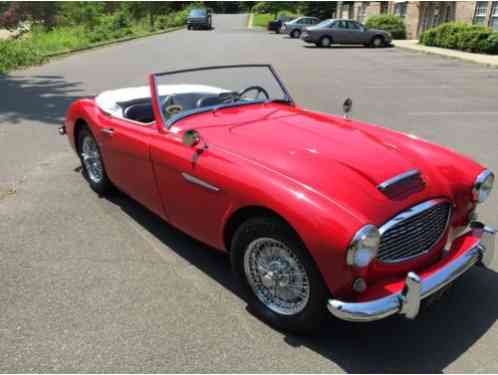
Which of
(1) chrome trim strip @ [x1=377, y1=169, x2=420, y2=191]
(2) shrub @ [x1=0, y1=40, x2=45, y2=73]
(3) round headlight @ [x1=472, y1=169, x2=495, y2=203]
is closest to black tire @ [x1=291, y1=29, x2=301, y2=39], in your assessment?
(2) shrub @ [x1=0, y1=40, x2=45, y2=73]

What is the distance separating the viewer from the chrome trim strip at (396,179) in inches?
98.3

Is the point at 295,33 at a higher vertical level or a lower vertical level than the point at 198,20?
lower

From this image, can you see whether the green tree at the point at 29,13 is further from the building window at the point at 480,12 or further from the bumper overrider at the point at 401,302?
the bumper overrider at the point at 401,302

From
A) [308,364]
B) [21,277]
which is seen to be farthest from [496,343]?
[21,277]

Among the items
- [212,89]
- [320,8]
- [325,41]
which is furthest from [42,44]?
[320,8]

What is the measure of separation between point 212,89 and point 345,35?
21.4 meters

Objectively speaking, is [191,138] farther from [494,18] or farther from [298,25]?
[298,25]

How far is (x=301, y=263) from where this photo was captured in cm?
239

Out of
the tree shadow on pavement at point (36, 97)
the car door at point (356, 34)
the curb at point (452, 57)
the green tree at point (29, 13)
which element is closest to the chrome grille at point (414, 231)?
the tree shadow on pavement at point (36, 97)

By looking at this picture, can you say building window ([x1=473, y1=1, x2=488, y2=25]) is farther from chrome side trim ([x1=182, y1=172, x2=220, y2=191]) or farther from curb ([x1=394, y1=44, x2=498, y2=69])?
chrome side trim ([x1=182, y1=172, x2=220, y2=191])

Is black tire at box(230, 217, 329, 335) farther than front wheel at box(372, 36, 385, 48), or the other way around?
front wheel at box(372, 36, 385, 48)

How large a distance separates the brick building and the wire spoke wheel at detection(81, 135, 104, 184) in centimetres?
2185

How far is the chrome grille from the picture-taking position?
2.35 metres

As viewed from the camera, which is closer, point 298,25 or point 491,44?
point 491,44
